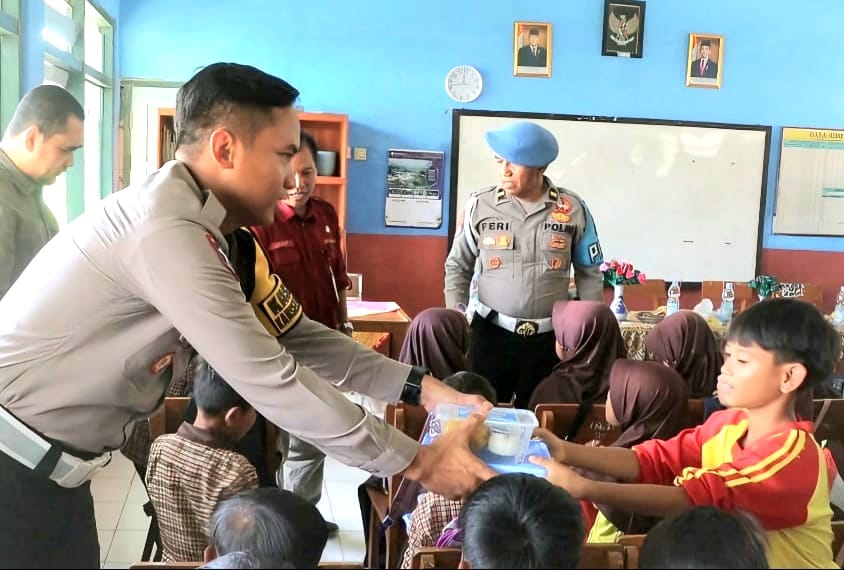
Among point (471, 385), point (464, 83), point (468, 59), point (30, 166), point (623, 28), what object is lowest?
point (471, 385)

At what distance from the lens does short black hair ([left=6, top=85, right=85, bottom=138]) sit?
2398 mm

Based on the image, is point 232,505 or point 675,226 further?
point 675,226

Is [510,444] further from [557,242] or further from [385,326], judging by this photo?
[385,326]

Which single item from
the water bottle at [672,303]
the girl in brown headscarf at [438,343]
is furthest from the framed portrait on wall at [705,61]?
the girl in brown headscarf at [438,343]

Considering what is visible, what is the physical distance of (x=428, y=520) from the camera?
5.60ft

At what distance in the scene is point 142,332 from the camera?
4.33ft

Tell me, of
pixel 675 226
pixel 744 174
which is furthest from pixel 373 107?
pixel 744 174

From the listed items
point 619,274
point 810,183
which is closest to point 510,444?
point 619,274

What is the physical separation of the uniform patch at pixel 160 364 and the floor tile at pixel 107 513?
73.5 inches

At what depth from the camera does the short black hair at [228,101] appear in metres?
1.35

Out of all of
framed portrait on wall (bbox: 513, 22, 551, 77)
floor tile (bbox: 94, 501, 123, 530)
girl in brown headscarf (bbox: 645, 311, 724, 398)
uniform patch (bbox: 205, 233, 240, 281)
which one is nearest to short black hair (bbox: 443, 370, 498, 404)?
girl in brown headscarf (bbox: 645, 311, 724, 398)

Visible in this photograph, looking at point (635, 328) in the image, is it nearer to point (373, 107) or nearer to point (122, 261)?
point (373, 107)

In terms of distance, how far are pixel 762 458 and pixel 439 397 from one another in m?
0.63

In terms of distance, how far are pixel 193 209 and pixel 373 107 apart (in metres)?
4.20
